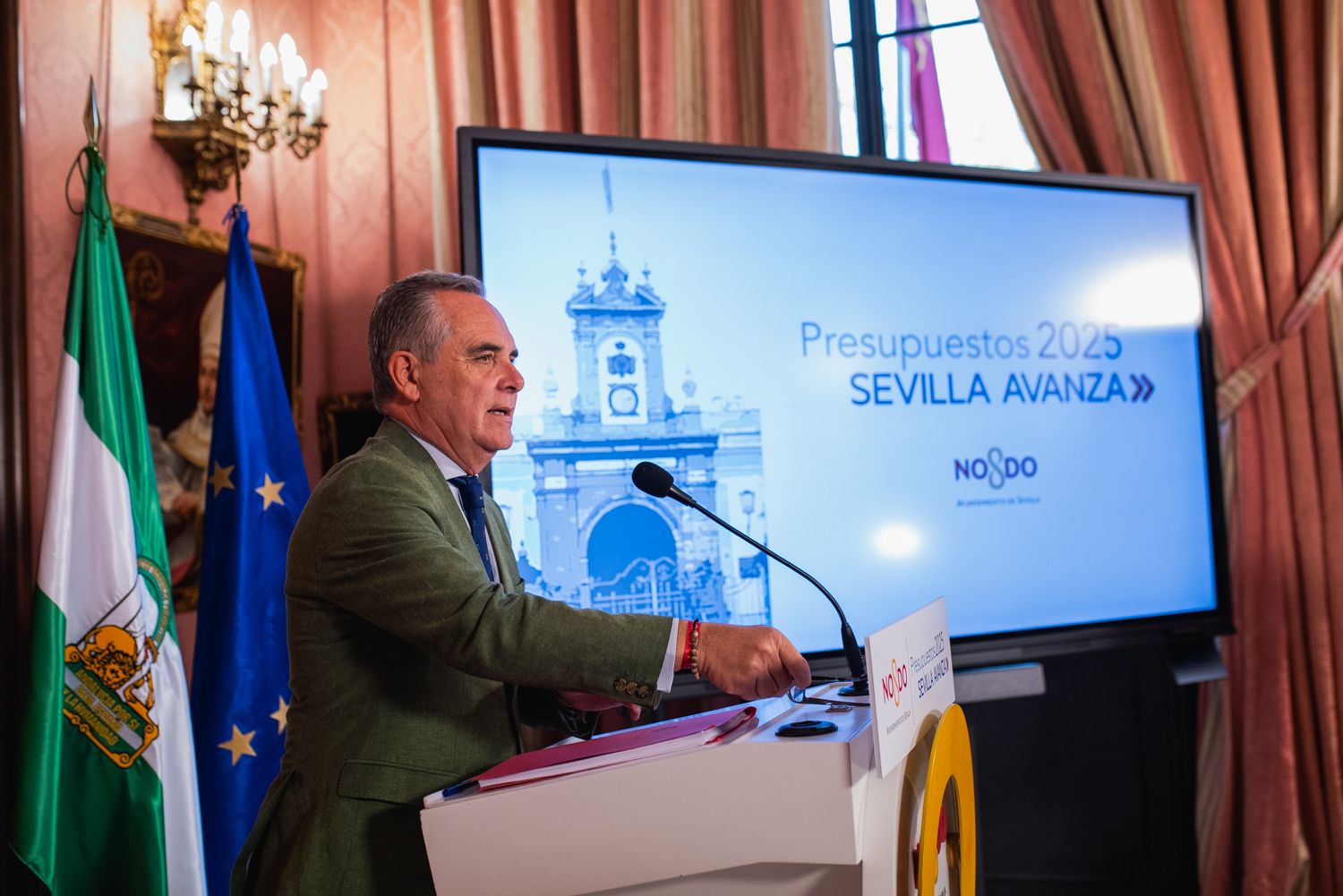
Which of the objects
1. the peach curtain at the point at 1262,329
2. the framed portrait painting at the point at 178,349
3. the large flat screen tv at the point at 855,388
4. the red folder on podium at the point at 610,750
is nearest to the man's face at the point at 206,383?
the framed portrait painting at the point at 178,349

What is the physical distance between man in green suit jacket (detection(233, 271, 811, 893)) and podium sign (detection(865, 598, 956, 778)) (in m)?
0.14

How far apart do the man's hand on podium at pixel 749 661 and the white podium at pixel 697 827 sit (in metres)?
0.11

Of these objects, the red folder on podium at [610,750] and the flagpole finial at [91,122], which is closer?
the red folder on podium at [610,750]

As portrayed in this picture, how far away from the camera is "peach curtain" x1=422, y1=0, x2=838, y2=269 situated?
3.73 m

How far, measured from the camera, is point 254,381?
9.93ft

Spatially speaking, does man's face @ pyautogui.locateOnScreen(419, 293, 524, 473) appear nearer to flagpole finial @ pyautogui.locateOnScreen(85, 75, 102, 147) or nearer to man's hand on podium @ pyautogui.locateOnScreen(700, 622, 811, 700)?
man's hand on podium @ pyautogui.locateOnScreen(700, 622, 811, 700)

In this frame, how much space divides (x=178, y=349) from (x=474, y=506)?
1706mm

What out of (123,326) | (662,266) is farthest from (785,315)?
(123,326)

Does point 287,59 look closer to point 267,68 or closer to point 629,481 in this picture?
point 267,68

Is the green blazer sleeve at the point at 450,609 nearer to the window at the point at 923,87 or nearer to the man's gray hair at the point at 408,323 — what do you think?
the man's gray hair at the point at 408,323

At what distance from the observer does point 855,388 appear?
10.4ft

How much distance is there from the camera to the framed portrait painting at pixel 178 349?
299cm

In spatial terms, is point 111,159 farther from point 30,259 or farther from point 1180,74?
point 1180,74

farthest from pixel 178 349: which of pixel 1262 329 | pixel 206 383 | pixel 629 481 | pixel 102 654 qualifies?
pixel 1262 329
